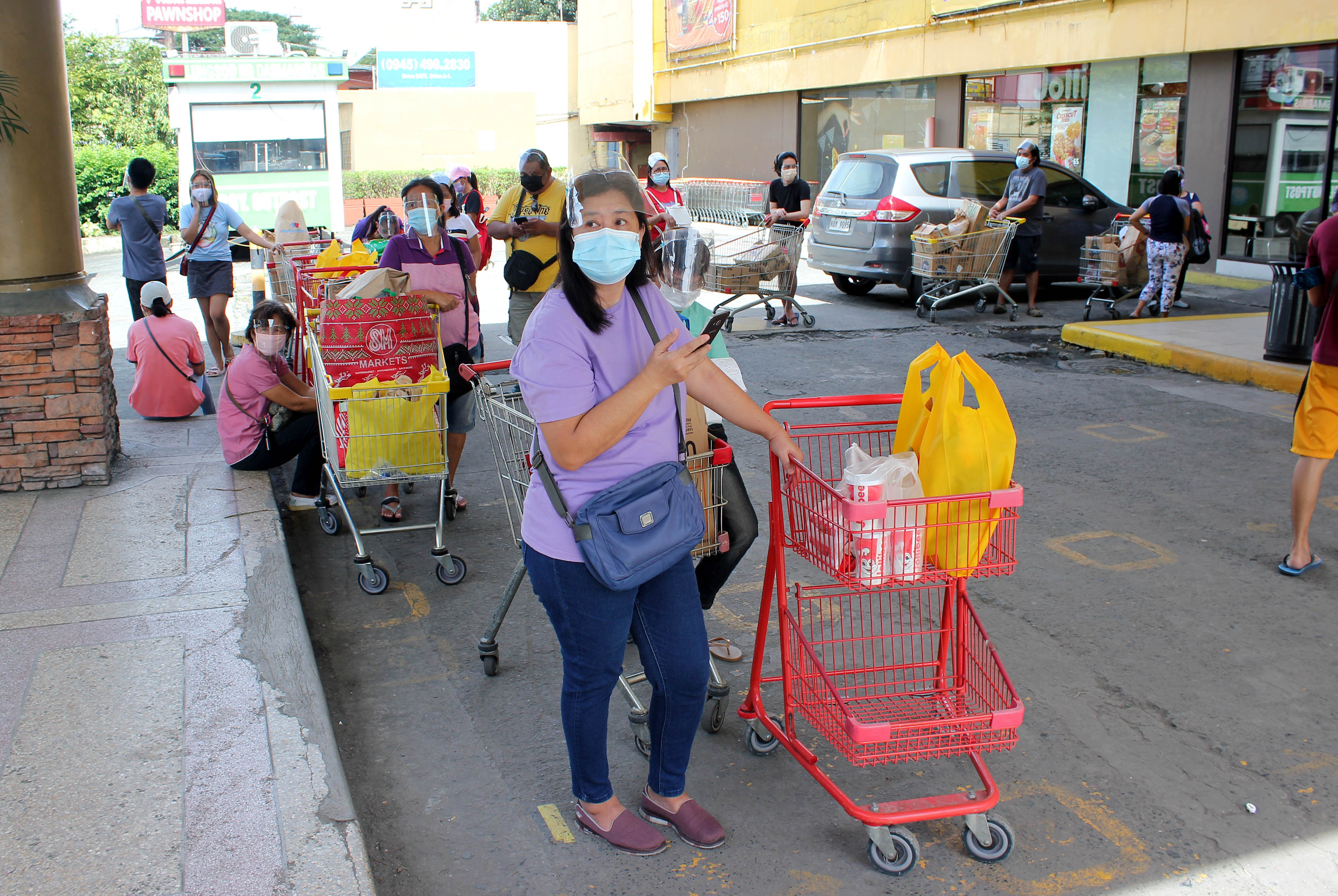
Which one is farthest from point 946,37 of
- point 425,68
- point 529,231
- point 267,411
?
point 425,68

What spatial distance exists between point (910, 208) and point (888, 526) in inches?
430

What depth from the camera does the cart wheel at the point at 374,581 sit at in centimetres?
512

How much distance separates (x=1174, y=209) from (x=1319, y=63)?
189 inches

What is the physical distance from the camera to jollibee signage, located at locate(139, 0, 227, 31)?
2158 inches

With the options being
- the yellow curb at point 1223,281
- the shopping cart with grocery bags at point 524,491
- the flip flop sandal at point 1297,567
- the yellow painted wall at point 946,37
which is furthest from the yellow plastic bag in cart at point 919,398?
the yellow painted wall at point 946,37

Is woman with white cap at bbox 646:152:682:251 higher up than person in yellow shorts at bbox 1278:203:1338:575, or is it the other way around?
woman with white cap at bbox 646:152:682:251

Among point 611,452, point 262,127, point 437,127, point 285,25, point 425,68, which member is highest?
point 285,25

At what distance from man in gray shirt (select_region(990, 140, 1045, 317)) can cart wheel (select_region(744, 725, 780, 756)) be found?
10.1 meters

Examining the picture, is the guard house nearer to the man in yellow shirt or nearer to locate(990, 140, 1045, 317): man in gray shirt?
locate(990, 140, 1045, 317): man in gray shirt

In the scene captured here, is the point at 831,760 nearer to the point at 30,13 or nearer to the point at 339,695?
the point at 339,695

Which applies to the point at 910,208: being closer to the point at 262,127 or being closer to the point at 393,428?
the point at 393,428

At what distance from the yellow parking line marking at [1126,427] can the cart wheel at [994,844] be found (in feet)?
16.7

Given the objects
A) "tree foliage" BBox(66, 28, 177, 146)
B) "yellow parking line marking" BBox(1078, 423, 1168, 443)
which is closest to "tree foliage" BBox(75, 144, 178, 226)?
"tree foliage" BBox(66, 28, 177, 146)

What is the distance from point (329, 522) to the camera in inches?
236
